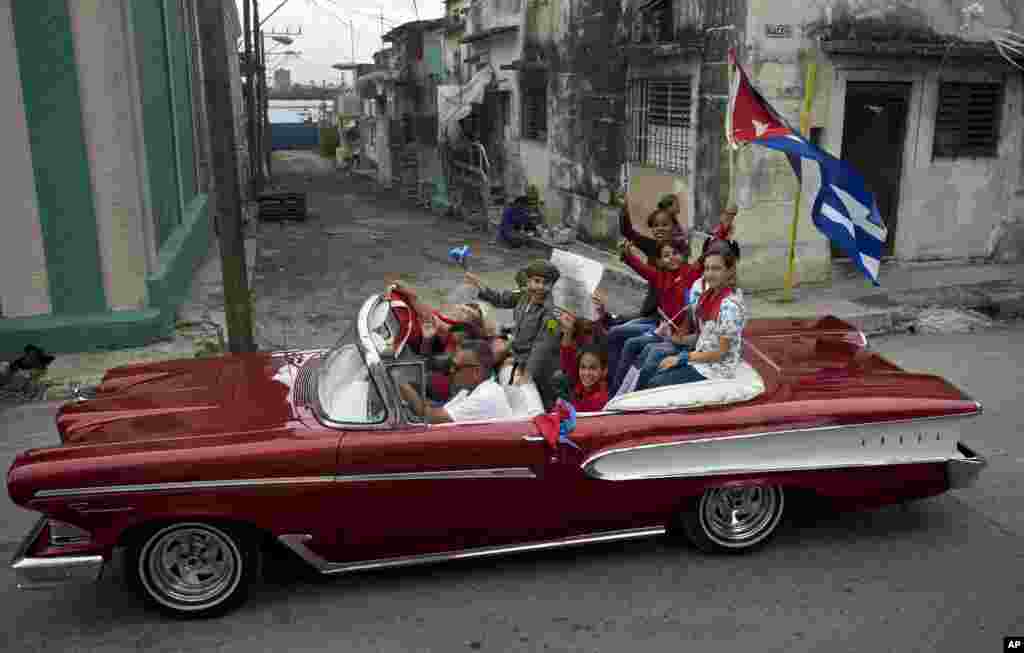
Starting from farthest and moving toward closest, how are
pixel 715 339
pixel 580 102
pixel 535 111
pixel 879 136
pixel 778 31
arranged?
1. pixel 535 111
2. pixel 580 102
3. pixel 879 136
4. pixel 778 31
5. pixel 715 339

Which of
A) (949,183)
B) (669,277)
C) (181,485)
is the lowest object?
(181,485)

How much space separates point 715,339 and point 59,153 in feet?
21.6

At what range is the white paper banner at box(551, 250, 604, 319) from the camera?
5281 mm

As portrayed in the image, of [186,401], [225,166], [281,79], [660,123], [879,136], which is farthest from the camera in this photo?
[281,79]

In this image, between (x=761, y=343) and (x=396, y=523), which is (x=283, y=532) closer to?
(x=396, y=523)

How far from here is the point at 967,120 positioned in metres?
11.4

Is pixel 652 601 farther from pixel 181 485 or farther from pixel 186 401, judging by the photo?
pixel 186 401

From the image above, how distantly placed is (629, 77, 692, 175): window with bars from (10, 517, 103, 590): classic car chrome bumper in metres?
9.34

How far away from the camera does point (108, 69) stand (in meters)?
7.97

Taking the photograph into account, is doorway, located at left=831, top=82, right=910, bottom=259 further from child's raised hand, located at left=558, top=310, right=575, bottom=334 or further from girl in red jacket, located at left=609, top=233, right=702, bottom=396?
child's raised hand, located at left=558, top=310, right=575, bottom=334

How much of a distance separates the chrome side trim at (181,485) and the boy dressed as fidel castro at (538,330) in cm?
139

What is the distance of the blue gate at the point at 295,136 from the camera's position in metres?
62.5

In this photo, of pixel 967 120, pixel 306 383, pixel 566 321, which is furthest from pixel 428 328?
pixel 967 120

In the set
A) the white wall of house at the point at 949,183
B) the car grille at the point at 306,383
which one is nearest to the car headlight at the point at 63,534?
the car grille at the point at 306,383
